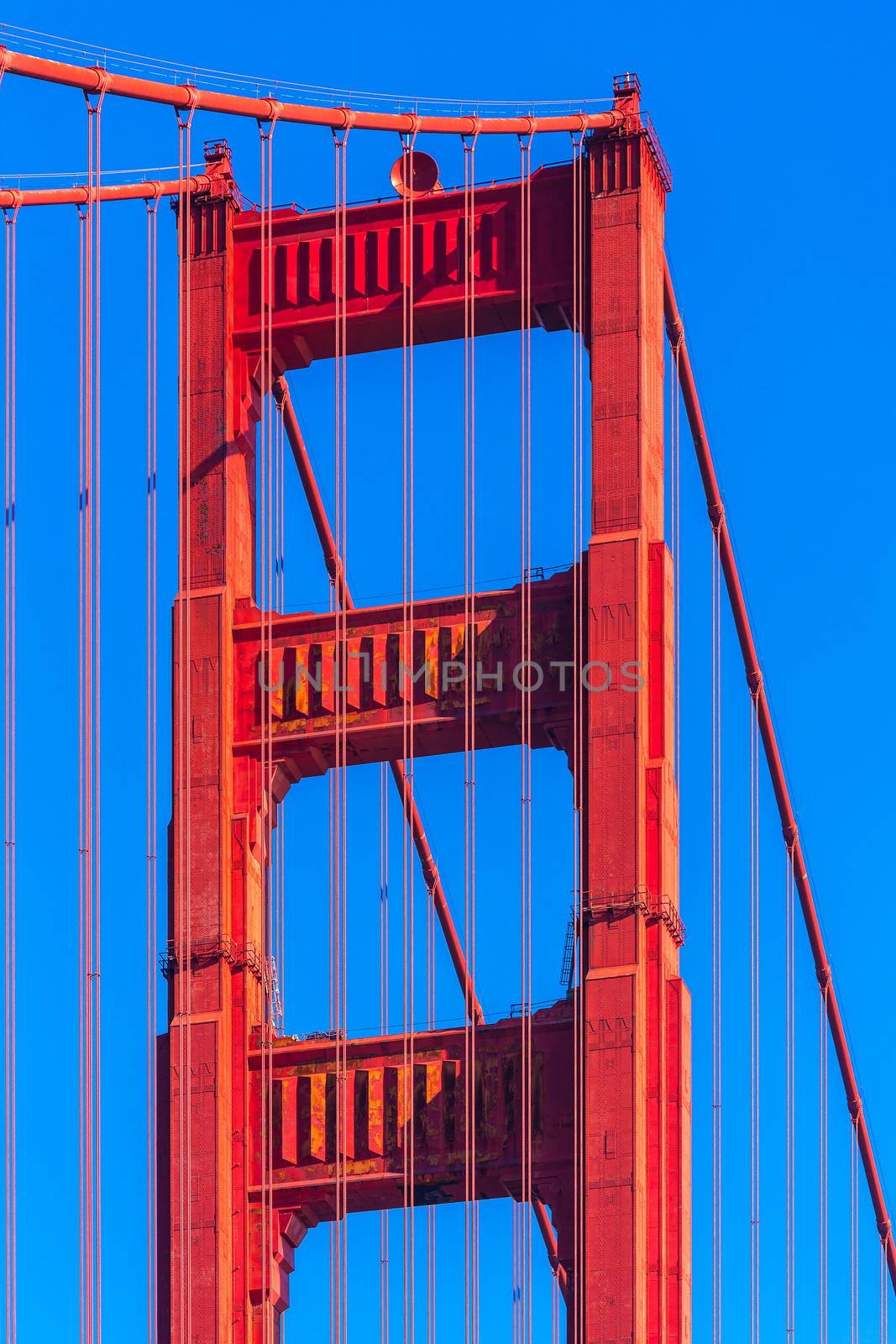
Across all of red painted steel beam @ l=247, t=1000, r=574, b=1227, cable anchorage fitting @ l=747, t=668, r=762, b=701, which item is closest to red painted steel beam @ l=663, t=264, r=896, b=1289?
cable anchorage fitting @ l=747, t=668, r=762, b=701

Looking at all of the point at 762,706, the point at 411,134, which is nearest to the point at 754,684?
the point at 762,706

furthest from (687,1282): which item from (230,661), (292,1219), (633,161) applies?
(633,161)

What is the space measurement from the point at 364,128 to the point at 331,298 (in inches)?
109

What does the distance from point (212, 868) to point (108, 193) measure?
11.1m

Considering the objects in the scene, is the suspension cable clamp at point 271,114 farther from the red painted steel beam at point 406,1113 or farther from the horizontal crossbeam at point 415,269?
the red painted steel beam at point 406,1113

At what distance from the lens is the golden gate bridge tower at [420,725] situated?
74.1 meters

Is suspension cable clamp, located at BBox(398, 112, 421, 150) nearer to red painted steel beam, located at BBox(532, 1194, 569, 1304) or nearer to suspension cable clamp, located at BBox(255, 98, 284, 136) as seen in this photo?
suspension cable clamp, located at BBox(255, 98, 284, 136)

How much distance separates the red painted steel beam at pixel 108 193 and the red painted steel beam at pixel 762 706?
778 centimetres

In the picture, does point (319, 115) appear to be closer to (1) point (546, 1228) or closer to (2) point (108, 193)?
(2) point (108, 193)

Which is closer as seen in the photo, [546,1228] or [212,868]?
[212,868]

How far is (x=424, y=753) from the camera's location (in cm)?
7862

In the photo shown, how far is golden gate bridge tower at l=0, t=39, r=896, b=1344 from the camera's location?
243 feet

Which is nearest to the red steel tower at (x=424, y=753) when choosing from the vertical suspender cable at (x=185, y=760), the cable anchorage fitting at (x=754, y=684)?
the vertical suspender cable at (x=185, y=760)

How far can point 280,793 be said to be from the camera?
259 ft
